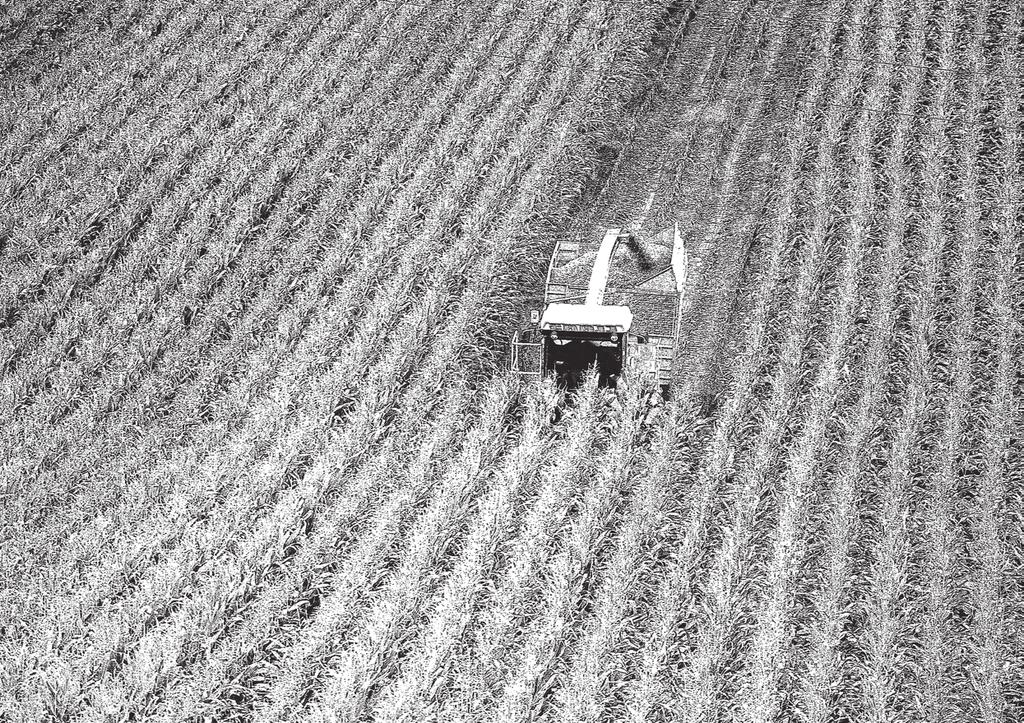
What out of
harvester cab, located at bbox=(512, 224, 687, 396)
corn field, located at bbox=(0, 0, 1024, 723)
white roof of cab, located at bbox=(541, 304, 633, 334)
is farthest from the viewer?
harvester cab, located at bbox=(512, 224, 687, 396)

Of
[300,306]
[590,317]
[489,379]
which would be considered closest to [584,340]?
[590,317]

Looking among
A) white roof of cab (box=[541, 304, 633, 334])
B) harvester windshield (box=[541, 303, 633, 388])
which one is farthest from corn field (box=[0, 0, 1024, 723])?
white roof of cab (box=[541, 304, 633, 334])

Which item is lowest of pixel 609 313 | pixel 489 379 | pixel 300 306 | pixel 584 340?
pixel 489 379

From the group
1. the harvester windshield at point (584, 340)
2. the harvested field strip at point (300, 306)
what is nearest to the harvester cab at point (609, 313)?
the harvester windshield at point (584, 340)

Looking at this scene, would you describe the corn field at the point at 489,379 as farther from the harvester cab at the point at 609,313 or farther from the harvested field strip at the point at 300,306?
the harvester cab at the point at 609,313

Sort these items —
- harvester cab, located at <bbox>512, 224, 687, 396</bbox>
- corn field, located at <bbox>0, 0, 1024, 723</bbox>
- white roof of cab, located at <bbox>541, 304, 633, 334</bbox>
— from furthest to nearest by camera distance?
harvester cab, located at <bbox>512, 224, 687, 396</bbox> → white roof of cab, located at <bbox>541, 304, 633, 334</bbox> → corn field, located at <bbox>0, 0, 1024, 723</bbox>

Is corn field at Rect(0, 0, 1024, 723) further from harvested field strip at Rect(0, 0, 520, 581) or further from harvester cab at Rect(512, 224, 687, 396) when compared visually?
harvester cab at Rect(512, 224, 687, 396)

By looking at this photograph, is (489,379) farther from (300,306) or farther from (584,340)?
(300,306)
